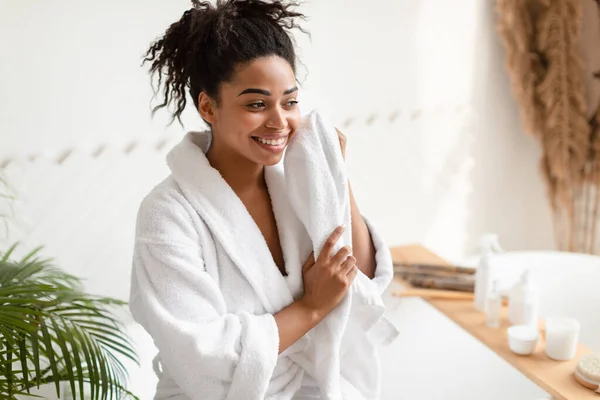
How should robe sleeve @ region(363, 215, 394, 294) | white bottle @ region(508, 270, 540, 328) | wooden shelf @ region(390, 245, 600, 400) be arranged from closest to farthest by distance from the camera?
robe sleeve @ region(363, 215, 394, 294) < wooden shelf @ region(390, 245, 600, 400) < white bottle @ region(508, 270, 540, 328)

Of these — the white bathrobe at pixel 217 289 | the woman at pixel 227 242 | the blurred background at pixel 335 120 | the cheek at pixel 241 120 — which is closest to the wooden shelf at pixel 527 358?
the white bathrobe at pixel 217 289

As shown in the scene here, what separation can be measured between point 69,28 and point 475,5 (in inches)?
62.0

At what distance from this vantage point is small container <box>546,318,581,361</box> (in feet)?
5.28

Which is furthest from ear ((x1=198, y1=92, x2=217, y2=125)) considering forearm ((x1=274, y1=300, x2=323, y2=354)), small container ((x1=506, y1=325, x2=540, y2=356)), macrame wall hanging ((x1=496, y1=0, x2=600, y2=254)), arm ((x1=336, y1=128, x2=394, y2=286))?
macrame wall hanging ((x1=496, y1=0, x2=600, y2=254))

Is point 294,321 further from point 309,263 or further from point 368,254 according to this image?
point 368,254

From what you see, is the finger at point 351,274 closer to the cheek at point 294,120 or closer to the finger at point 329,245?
the finger at point 329,245

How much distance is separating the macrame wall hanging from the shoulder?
1.76 metres

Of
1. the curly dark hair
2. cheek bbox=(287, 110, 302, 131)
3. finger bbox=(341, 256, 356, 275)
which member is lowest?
finger bbox=(341, 256, 356, 275)

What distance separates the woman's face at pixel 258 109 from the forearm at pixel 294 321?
296mm

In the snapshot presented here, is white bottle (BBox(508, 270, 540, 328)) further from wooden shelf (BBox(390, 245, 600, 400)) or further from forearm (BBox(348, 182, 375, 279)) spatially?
forearm (BBox(348, 182, 375, 279))

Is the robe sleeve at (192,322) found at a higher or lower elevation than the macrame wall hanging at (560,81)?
lower

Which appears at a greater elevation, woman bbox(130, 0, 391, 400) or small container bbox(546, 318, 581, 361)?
woman bbox(130, 0, 391, 400)

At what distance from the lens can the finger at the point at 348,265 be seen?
1.29 meters

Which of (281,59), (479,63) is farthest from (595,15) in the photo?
(281,59)
